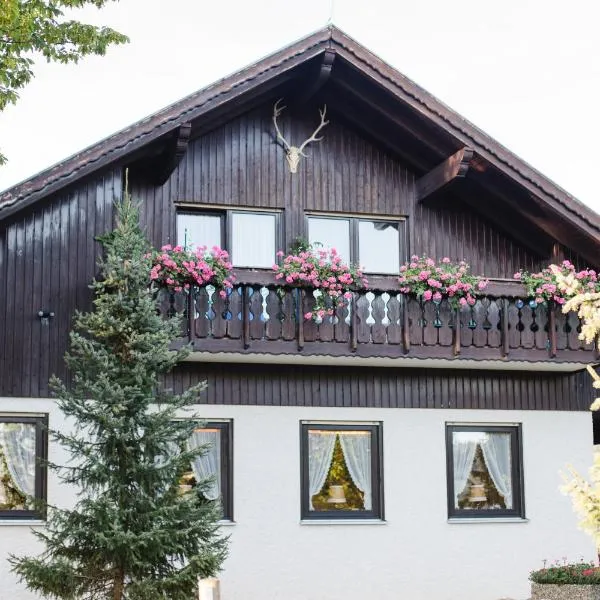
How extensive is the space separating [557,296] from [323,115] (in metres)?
4.17

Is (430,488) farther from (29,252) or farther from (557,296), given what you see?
(29,252)

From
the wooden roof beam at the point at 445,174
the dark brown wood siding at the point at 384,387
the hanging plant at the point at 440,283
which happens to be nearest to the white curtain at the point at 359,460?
the dark brown wood siding at the point at 384,387

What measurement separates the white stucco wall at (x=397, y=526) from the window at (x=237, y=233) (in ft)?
7.05

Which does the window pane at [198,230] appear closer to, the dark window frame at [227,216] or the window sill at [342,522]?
the dark window frame at [227,216]

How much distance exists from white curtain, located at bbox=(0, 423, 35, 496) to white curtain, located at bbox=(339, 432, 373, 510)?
4.18m

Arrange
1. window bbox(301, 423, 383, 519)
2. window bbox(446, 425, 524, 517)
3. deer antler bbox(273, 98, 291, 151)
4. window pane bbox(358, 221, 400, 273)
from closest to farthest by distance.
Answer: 1. window bbox(301, 423, 383, 519)
2. window bbox(446, 425, 524, 517)
3. deer antler bbox(273, 98, 291, 151)
4. window pane bbox(358, 221, 400, 273)

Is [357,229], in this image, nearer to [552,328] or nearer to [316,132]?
[316,132]

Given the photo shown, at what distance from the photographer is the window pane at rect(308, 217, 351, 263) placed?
17.1 m

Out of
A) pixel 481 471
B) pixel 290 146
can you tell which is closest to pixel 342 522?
pixel 481 471

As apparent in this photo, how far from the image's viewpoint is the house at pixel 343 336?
15.2 m

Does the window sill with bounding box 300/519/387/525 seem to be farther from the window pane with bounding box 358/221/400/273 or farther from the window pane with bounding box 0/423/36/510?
the window pane with bounding box 0/423/36/510

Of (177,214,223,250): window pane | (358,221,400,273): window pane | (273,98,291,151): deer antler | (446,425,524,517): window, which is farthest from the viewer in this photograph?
(358,221,400,273): window pane

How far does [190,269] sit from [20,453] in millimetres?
3128

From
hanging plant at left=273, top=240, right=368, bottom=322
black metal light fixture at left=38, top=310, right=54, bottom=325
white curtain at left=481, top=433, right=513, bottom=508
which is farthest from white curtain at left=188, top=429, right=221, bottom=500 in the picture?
white curtain at left=481, top=433, right=513, bottom=508
